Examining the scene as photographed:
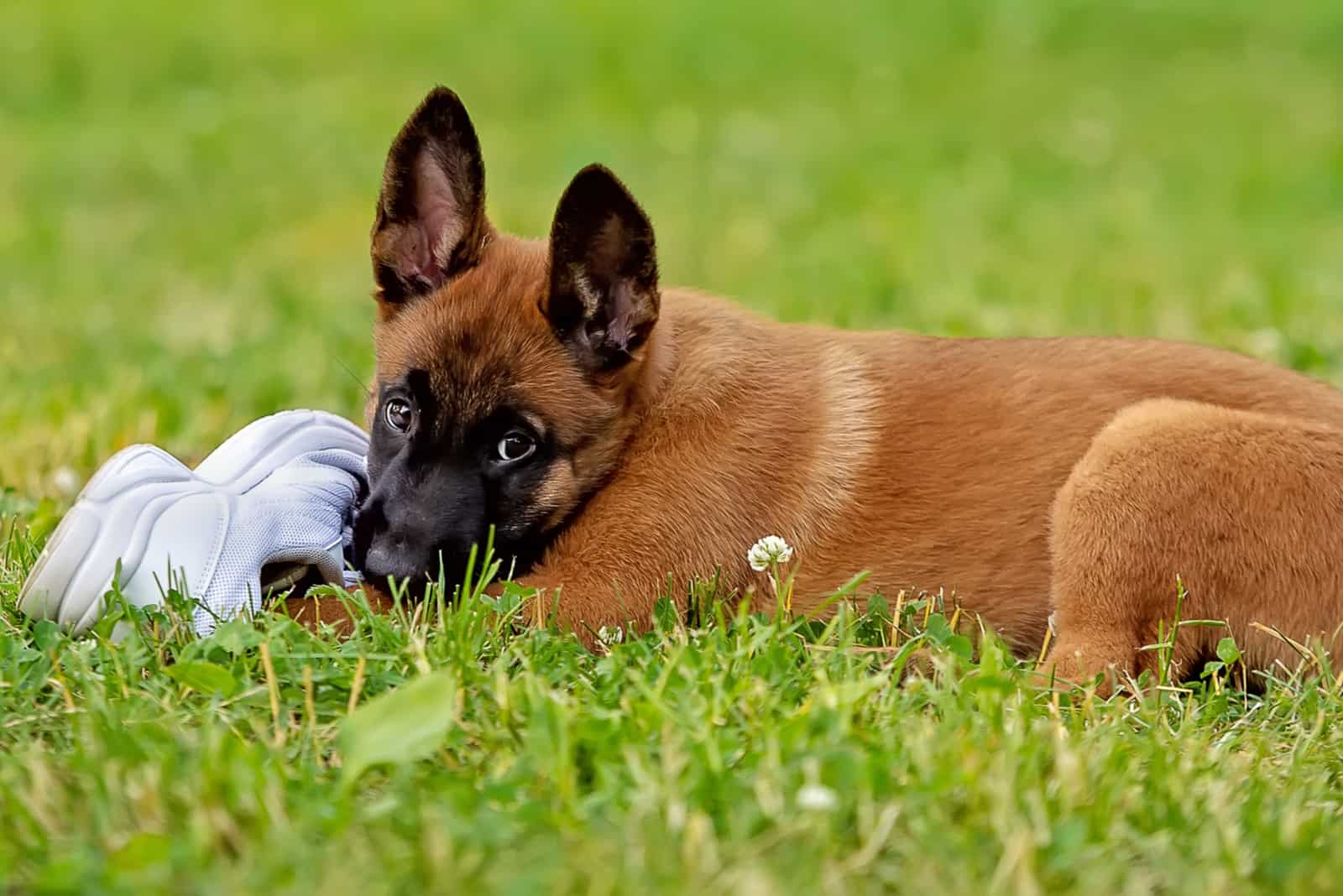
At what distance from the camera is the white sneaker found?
11.2ft

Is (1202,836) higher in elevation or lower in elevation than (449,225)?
lower

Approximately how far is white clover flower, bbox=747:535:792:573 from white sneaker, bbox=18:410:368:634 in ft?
3.31

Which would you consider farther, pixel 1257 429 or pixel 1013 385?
pixel 1013 385

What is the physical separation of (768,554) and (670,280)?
5.34 meters

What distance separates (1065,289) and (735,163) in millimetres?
4473

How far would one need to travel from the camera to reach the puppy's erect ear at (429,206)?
157 inches

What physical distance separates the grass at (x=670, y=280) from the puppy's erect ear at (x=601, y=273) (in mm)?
821

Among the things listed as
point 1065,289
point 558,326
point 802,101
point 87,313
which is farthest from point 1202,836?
point 802,101

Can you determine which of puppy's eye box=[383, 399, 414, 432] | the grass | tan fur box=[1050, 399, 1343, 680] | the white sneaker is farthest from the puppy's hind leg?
the white sneaker

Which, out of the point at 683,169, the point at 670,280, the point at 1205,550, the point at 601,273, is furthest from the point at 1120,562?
the point at 683,169

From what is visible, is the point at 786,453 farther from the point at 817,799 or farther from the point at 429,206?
the point at 817,799

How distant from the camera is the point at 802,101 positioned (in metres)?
14.8

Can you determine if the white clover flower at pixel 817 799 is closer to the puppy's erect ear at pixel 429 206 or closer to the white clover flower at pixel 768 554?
the white clover flower at pixel 768 554

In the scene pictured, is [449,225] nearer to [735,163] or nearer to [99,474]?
[99,474]
